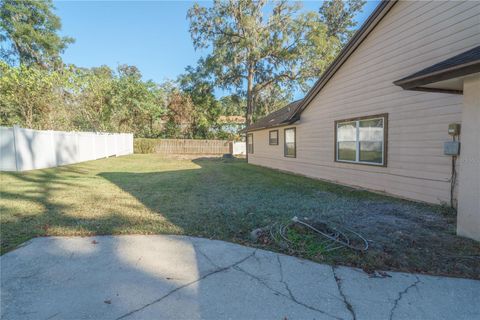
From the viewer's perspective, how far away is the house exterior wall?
4.95 m

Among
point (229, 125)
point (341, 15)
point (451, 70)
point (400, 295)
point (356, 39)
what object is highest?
point (341, 15)

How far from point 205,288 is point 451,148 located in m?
5.11

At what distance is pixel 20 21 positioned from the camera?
2447 cm

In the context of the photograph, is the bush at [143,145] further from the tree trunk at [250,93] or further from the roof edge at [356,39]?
the roof edge at [356,39]

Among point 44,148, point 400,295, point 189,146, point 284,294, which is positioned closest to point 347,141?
point 400,295

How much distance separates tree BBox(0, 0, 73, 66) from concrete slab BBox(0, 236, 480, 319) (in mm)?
30631

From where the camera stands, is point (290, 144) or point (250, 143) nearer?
point (290, 144)

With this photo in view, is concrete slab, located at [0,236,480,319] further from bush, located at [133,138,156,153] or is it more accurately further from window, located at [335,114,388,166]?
bush, located at [133,138,156,153]

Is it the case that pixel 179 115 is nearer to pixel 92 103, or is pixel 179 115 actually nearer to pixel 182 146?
pixel 182 146

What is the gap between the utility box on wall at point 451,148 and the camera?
4.65 m

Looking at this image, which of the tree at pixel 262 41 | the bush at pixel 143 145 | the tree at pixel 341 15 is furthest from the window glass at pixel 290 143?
the tree at pixel 341 15

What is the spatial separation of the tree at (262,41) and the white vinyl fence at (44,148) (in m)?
11.8

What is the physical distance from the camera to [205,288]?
235cm

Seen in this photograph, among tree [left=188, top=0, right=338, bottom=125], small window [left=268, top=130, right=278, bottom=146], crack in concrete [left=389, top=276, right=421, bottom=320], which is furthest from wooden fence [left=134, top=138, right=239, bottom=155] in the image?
crack in concrete [left=389, top=276, right=421, bottom=320]
